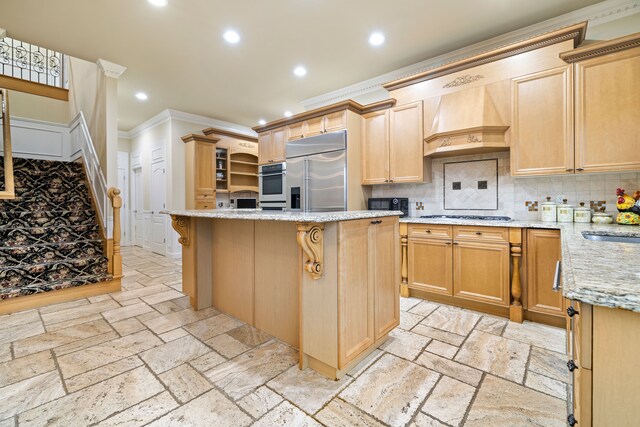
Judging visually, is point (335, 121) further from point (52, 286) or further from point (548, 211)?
point (52, 286)

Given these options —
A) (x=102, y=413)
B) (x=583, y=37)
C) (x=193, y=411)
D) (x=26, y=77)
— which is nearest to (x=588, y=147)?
(x=583, y=37)

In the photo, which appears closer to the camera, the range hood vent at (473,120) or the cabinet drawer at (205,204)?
the range hood vent at (473,120)

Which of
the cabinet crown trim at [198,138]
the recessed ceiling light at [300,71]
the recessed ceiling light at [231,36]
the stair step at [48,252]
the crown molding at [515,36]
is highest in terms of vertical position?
the recessed ceiling light at [300,71]

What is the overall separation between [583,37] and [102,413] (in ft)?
15.3

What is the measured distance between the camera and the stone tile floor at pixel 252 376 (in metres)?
1.48

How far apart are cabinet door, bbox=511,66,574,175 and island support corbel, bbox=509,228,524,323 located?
0.68m

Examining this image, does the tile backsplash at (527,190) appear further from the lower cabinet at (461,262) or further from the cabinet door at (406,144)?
the lower cabinet at (461,262)

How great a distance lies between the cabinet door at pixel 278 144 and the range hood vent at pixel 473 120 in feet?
8.19

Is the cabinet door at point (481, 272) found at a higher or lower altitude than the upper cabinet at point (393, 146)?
lower

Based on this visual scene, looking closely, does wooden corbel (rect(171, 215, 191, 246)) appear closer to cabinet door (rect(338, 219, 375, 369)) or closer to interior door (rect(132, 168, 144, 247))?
cabinet door (rect(338, 219, 375, 369))

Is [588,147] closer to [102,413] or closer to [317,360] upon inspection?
[317,360]

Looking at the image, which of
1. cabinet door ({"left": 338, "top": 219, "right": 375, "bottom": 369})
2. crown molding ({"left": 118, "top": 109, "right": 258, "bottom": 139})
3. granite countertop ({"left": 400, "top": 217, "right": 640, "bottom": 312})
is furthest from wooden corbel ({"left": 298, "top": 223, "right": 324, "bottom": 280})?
crown molding ({"left": 118, "top": 109, "right": 258, "bottom": 139})

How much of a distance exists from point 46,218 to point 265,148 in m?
3.28

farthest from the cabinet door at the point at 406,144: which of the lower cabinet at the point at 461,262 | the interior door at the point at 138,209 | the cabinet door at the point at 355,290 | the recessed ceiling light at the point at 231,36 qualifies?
the interior door at the point at 138,209
